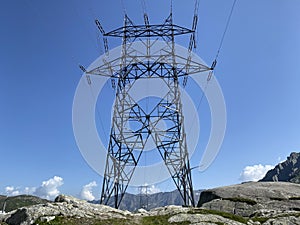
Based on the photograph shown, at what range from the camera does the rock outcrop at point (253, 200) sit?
31094mm

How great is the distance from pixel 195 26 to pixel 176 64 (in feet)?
21.1

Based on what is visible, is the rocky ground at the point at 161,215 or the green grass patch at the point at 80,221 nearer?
the green grass patch at the point at 80,221

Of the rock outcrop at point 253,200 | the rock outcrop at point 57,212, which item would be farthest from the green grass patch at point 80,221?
the rock outcrop at point 253,200

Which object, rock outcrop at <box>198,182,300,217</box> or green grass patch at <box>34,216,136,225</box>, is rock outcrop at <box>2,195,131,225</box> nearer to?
green grass patch at <box>34,216,136,225</box>

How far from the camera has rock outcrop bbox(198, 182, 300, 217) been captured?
3109cm

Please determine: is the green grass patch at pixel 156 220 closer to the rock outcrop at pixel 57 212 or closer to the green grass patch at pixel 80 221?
the green grass patch at pixel 80 221

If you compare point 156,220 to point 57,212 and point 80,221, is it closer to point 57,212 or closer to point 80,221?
point 80,221

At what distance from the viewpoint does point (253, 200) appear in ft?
110

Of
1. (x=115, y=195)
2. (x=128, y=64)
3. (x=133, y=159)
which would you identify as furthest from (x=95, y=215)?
(x=128, y=64)

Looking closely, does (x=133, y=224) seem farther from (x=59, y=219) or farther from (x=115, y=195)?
(x=115, y=195)

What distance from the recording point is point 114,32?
4484cm

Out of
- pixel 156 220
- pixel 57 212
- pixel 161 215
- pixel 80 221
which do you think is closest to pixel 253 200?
pixel 161 215

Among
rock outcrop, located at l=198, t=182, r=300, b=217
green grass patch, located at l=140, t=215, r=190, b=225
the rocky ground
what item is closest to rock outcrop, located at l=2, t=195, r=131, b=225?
the rocky ground

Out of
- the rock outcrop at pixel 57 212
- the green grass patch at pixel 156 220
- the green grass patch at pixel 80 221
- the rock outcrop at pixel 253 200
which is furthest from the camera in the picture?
the rock outcrop at pixel 253 200
